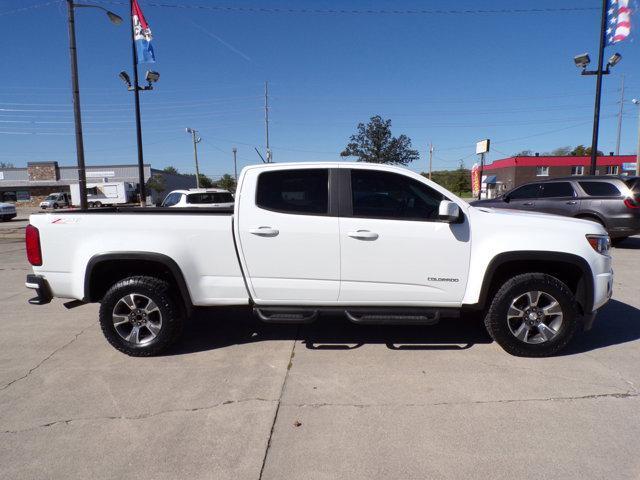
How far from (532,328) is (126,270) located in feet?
13.2

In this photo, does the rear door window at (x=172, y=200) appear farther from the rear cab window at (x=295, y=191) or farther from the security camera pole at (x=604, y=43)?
the security camera pole at (x=604, y=43)

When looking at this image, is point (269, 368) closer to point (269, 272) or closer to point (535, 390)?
point (269, 272)

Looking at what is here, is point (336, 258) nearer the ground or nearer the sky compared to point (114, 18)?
nearer the ground

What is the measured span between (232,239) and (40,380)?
209 cm

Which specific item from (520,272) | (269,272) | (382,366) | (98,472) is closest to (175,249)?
(269,272)

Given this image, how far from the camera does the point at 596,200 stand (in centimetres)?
919

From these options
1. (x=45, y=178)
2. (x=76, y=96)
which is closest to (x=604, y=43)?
(x=76, y=96)

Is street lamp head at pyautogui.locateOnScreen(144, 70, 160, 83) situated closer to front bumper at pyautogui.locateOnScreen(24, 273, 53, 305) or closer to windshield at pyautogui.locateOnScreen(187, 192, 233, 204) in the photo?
windshield at pyautogui.locateOnScreen(187, 192, 233, 204)

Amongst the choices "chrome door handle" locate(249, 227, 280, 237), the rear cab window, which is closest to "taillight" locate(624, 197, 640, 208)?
the rear cab window

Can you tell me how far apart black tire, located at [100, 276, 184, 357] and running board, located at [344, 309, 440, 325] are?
170 centimetres

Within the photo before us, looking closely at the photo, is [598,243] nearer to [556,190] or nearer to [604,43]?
[556,190]

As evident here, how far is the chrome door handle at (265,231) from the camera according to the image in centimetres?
376

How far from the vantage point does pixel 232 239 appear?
3814 mm

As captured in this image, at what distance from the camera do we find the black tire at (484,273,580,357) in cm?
376
